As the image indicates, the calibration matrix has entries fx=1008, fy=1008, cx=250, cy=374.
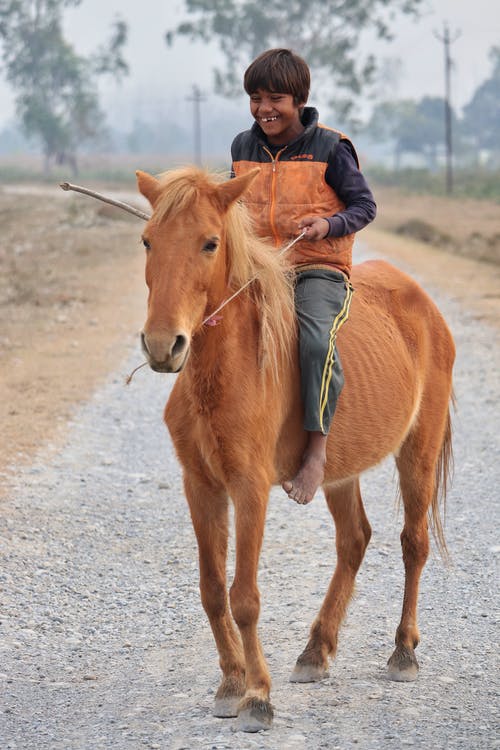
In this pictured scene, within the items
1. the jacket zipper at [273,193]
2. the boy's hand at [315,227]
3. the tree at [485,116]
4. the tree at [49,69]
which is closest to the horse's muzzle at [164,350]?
the boy's hand at [315,227]

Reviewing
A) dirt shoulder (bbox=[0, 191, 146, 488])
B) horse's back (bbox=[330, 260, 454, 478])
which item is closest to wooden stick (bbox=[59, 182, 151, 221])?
horse's back (bbox=[330, 260, 454, 478])

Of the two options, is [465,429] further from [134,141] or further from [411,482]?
[134,141]

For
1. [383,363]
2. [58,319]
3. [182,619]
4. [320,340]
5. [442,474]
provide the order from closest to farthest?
1. [320,340]
2. [383,363]
3. [182,619]
4. [442,474]
5. [58,319]

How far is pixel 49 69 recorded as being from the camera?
78.4m

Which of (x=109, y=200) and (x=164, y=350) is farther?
(x=109, y=200)

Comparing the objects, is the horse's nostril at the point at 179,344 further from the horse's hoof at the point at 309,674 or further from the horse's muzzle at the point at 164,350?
the horse's hoof at the point at 309,674

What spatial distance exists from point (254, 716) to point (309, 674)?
2.02ft

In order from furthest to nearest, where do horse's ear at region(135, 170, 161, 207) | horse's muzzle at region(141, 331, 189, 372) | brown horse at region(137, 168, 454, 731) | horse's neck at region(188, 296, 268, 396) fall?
horse's neck at region(188, 296, 268, 396)
horse's ear at region(135, 170, 161, 207)
brown horse at region(137, 168, 454, 731)
horse's muzzle at region(141, 331, 189, 372)

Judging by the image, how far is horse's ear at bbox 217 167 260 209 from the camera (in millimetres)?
3469

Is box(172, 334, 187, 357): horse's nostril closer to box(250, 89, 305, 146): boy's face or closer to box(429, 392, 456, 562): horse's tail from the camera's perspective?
box(250, 89, 305, 146): boy's face

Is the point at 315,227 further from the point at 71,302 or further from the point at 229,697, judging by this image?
the point at 71,302

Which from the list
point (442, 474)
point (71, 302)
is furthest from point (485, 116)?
point (442, 474)

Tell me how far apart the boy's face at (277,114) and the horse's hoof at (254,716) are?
2.19 m

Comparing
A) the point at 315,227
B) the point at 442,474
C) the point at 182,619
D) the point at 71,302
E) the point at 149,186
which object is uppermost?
the point at 149,186
